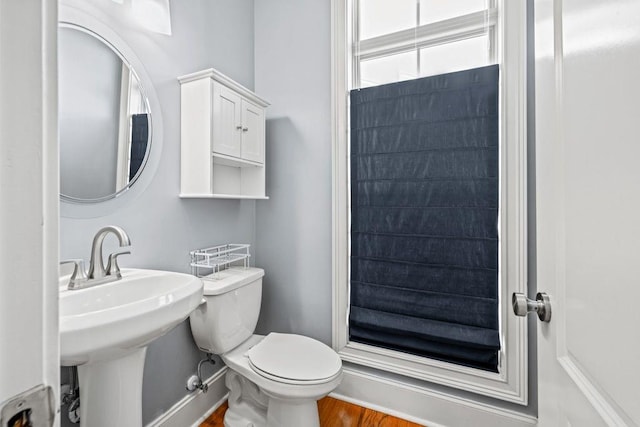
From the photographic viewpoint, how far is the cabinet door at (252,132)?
1639 millimetres

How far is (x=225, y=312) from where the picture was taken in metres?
1.43

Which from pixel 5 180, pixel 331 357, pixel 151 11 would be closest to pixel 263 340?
pixel 331 357

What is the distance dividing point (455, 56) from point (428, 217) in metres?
0.83

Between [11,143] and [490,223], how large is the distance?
1580 mm

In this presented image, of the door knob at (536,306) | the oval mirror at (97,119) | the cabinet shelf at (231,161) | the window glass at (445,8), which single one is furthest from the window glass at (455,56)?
the oval mirror at (97,119)

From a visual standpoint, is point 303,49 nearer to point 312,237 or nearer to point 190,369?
point 312,237

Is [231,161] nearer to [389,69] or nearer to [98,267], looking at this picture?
[98,267]

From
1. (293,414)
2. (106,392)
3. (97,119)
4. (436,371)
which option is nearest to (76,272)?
(106,392)

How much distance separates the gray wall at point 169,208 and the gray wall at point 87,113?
0.37 ft

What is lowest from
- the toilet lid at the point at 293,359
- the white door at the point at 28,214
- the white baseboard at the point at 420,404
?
the white baseboard at the point at 420,404

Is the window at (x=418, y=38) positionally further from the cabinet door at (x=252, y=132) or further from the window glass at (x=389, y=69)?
the cabinet door at (x=252, y=132)

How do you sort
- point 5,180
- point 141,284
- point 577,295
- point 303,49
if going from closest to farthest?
point 5,180 → point 577,295 → point 141,284 → point 303,49

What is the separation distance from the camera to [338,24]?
1.72m

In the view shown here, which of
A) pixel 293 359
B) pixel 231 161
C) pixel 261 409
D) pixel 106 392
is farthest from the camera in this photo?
pixel 231 161
